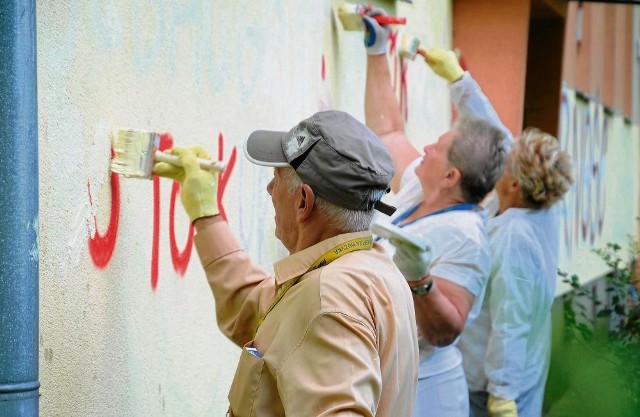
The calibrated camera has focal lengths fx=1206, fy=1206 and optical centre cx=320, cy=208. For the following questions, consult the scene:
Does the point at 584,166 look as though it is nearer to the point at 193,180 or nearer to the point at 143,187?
the point at 143,187

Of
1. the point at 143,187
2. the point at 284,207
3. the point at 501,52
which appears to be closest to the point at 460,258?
the point at 143,187

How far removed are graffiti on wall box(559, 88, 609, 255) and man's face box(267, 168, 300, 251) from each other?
26.4ft

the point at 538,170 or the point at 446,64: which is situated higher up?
the point at 446,64

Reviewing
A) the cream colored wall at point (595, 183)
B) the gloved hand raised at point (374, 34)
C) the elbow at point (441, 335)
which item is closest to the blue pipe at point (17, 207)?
the elbow at point (441, 335)

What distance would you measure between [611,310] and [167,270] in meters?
3.51

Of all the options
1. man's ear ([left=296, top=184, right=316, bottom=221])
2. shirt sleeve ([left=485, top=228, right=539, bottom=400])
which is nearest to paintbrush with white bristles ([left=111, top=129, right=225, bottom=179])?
man's ear ([left=296, top=184, right=316, bottom=221])

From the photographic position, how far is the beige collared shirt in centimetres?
250

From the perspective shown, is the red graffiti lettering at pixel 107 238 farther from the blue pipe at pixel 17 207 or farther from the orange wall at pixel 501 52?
the orange wall at pixel 501 52

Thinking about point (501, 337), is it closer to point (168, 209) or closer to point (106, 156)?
point (168, 209)

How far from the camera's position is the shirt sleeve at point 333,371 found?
2469 millimetres

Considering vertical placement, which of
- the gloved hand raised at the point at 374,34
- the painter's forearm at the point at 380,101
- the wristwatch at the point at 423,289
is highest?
the gloved hand raised at the point at 374,34

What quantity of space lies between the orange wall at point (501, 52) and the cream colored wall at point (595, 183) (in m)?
2.78

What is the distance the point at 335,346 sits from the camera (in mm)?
2531

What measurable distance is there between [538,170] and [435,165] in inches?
37.8
